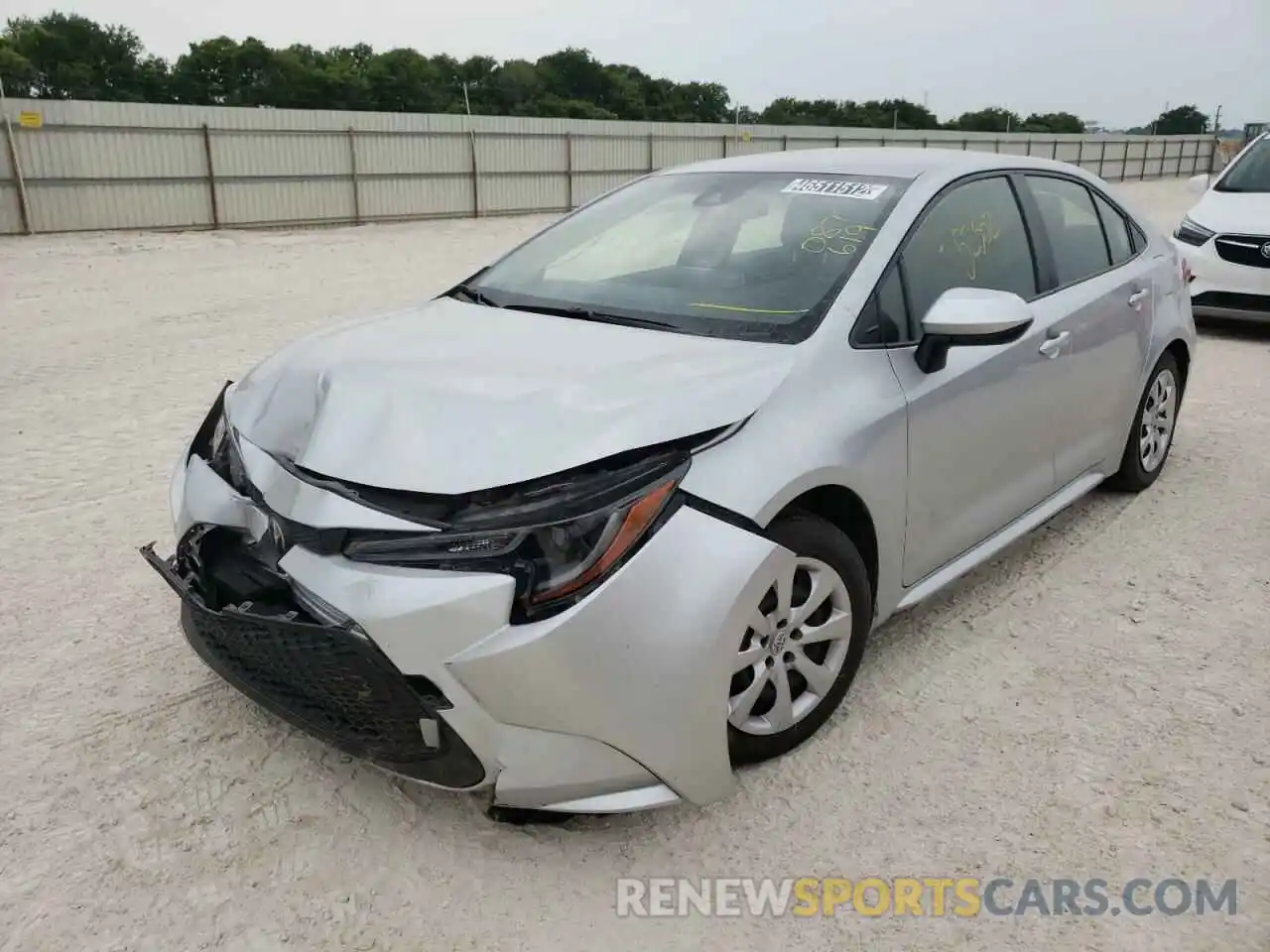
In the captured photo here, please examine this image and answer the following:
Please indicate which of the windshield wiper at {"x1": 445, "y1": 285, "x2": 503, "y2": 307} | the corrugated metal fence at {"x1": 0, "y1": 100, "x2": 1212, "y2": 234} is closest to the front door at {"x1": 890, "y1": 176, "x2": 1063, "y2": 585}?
the windshield wiper at {"x1": 445, "y1": 285, "x2": 503, "y2": 307}

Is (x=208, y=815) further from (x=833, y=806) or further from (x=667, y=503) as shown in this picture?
(x=833, y=806)

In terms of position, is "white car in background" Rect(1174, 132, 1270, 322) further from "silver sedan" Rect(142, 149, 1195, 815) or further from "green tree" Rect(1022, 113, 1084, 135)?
"green tree" Rect(1022, 113, 1084, 135)

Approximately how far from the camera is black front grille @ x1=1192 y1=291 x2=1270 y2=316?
26.8ft

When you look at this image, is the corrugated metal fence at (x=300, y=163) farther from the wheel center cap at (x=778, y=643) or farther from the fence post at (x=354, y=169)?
the wheel center cap at (x=778, y=643)

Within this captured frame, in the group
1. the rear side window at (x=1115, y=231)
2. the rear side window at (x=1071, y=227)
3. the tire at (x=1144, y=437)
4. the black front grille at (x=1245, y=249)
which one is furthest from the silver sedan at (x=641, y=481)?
the black front grille at (x=1245, y=249)

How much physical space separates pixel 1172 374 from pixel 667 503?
359 cm

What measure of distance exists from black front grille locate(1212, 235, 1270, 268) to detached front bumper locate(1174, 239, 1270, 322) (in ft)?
0.07

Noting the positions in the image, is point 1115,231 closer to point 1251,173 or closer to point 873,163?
point 873,163

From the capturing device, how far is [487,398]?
2406mm

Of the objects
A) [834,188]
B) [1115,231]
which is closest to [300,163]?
[1115,231]

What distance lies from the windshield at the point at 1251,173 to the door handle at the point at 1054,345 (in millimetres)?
6677

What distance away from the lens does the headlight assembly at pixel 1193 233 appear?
845cm

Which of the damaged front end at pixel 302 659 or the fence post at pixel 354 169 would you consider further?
the fence post at pixel 354 169

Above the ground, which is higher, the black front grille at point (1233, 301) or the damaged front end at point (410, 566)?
the damaged front end at point (410, 566)
